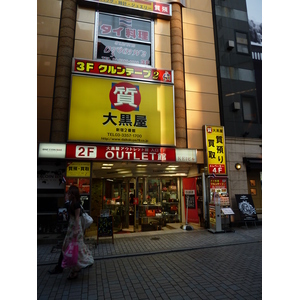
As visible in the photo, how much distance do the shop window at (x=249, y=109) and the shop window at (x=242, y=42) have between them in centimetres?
292

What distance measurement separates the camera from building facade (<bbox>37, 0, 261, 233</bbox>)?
9008 millimetres

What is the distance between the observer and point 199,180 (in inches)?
424

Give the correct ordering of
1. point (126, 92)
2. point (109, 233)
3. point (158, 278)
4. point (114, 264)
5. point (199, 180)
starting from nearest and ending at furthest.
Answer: point (158, 278) → point (114, 264) → point (109, 233) → point (126, 92) → point (199, 180)

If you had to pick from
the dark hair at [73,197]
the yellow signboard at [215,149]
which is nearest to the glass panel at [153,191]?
the yellow signboard at [215,149]

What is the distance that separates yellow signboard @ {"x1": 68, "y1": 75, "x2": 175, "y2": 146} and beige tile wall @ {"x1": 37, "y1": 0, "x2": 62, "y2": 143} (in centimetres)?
103

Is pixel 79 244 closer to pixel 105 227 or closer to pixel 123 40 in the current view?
pixel 105 227

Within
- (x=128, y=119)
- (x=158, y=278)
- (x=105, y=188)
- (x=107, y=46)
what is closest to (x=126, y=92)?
(x=128, y=119)

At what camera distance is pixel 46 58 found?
31.1ft

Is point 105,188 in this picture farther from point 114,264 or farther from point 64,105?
point 114,264

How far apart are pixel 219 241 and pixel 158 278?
3.99 m

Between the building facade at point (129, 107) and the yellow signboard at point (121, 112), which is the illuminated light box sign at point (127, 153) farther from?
the yellow signboard at point (121, 112)

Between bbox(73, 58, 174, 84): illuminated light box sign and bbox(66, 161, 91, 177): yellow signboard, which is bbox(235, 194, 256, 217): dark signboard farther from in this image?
bbox(66, 161, 91, 177): yellow signboard

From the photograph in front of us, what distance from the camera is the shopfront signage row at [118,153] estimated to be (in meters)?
8.52

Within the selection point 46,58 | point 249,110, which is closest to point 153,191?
point 249,110
